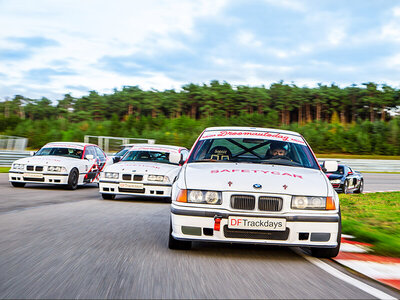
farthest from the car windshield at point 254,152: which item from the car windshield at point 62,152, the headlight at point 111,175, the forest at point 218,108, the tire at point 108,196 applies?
the forest at point 218,108

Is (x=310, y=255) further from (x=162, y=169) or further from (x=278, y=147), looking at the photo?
(x=162, y=169)

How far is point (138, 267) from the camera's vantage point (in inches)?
177

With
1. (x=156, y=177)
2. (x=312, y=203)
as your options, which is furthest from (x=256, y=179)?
(x=156, y=177)

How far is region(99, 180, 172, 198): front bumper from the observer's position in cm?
1134

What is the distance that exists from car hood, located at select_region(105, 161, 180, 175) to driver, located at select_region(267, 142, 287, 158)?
5.24m

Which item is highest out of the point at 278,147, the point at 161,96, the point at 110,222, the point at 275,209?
the point at 161,96

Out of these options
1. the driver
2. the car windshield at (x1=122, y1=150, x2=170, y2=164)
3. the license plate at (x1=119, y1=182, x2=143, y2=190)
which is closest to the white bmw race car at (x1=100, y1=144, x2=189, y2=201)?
the license plate at (x1=119, y1=182, x2=143, y2=190)

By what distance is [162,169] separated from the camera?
11.6 meters

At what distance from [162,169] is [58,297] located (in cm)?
822

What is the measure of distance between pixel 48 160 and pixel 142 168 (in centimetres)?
391

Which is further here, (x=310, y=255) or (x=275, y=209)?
(x=310, y=255)

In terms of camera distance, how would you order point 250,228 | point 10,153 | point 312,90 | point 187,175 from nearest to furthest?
point 250,228, point 187,175, point 10,153, point 312,90

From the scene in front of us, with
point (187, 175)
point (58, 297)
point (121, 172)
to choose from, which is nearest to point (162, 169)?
point (121, 172)

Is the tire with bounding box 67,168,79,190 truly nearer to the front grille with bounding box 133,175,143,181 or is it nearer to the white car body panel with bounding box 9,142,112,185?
the white car body panel with bounding box 9,142,112,185
